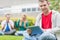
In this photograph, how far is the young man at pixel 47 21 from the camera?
4367 millimetres

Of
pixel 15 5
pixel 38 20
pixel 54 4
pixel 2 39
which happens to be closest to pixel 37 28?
pixel 38 20

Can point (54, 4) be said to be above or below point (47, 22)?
above

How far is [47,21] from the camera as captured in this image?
493 cm

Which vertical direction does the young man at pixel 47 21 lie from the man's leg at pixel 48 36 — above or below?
above

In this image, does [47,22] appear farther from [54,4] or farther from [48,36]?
[54,4]

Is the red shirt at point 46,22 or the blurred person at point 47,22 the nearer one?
the blurred person at point 47,22

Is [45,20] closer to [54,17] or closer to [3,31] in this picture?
[54,17]

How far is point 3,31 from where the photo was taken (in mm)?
10492

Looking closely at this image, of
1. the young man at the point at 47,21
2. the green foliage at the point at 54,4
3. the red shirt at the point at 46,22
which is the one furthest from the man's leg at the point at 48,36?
the green foliage at the point at 54,4

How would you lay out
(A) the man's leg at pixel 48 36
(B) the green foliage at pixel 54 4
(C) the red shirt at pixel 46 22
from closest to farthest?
(A) the man's leg at pixel 48 36
(C) the red shirt at pixel 46 22
(B) the green foliage at pixel 54 4

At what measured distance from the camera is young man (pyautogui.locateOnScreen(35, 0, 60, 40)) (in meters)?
4.37

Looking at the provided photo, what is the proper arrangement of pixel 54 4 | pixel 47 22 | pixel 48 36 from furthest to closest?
pixel 54 4 → pixel 47 22 → pixel 48 36

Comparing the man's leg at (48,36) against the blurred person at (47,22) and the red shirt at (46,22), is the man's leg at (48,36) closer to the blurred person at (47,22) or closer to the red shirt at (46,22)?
the blurred person at (47,22)

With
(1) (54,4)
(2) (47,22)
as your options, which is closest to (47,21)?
(2) (47,22)
